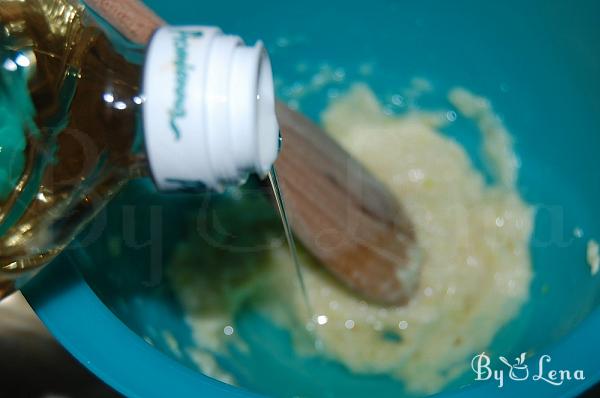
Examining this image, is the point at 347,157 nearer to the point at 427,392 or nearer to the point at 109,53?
the point at 427,392

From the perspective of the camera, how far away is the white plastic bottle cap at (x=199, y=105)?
413mm

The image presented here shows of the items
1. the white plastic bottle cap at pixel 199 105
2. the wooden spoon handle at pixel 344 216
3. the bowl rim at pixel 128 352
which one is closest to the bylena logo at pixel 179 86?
the white plastic bottle cap at pixel 199 105

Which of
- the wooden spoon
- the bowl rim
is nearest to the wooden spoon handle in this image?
the wooden spoon

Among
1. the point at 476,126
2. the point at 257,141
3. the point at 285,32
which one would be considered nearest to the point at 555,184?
the point at 476,126

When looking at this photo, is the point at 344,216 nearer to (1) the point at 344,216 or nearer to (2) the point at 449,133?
(1) the point at 344,216

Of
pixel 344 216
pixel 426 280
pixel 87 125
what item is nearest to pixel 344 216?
pixel 344 216

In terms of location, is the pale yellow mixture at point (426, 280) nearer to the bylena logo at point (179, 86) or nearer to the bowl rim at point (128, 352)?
the bowl rim at point (128, 352)

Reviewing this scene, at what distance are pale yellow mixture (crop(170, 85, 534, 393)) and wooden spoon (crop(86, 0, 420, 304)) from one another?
0.04m

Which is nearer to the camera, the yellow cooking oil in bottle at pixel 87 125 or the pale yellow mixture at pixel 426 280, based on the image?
the yellow cooking oil in bottle at pixel 87 125

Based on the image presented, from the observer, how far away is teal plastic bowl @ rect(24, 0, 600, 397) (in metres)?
0.57

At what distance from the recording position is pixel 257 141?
1.44 ft

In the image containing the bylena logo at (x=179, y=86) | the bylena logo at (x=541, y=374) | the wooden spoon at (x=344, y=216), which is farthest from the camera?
the wooden spoon at (x=344, y=216)

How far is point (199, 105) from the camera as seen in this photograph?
0.41 m

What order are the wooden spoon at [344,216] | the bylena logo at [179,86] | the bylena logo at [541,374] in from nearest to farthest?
the bylena logo at [179,86], the bylena logo at [541,374], the wooden spoon at [344,216]
